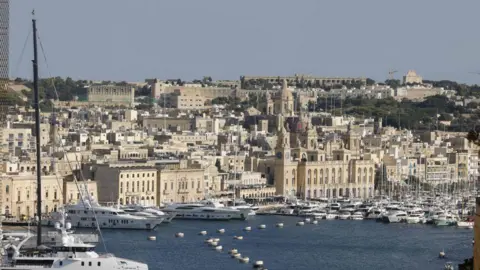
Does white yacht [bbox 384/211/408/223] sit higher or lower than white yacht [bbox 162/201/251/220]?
lower

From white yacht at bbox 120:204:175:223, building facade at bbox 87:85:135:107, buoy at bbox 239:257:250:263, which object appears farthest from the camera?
building facade at bbox 87:85:135:107

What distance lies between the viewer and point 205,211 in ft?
188

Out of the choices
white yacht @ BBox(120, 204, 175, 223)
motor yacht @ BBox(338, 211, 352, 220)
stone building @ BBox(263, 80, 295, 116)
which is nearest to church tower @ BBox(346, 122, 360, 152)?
motor yacht @ BBox(338, 211, 352, 220)

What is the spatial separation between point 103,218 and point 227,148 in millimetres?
21956

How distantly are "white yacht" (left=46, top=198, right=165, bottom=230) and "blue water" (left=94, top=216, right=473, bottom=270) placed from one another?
48cm

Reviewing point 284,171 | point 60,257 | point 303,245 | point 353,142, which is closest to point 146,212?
point 303,245

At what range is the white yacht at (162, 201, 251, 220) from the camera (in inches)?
2239

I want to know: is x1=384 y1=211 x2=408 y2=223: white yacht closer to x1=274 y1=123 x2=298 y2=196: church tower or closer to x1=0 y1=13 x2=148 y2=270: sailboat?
x1=274 y1=123 x2=298 y2=196: church tower

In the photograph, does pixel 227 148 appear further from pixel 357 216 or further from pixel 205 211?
pixel 205 211

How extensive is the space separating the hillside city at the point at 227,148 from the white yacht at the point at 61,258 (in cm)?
283

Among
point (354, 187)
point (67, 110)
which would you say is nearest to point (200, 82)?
point (67, 110)

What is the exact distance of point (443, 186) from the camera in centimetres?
7256

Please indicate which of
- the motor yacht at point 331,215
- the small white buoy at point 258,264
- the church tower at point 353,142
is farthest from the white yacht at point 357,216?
the small white buoy at point 258,264

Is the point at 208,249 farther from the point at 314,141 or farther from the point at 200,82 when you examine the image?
the point at 200,82
